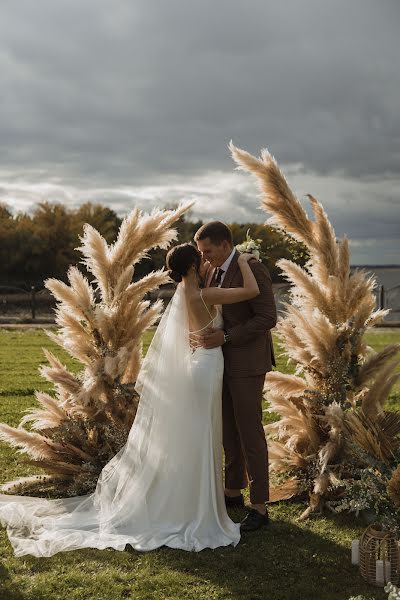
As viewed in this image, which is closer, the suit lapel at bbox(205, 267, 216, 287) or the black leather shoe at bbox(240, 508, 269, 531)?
the black leather shoe at bbox(240, 508, 269, 531)

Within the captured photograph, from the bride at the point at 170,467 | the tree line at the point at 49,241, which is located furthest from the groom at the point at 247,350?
the tree line at the point at 49,241

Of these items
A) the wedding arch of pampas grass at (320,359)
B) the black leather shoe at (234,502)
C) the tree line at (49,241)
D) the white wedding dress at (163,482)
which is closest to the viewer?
the white wedding dress at (163,482)

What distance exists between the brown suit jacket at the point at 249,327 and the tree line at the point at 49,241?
28899 mm

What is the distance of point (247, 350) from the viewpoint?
5.68 m

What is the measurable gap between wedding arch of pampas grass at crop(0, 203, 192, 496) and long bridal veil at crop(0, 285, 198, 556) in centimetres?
41

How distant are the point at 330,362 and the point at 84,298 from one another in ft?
7.83

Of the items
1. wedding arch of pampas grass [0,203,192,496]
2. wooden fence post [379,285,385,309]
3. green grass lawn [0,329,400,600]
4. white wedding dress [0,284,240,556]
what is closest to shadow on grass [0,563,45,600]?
green grass lawn [0,329,400,600]

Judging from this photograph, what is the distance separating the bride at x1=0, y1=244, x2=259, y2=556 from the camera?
528 cm

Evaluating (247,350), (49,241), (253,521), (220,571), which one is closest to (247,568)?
(220,571)

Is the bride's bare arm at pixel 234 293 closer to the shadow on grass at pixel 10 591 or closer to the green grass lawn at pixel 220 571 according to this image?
the green grass lawn at pixel 220 571

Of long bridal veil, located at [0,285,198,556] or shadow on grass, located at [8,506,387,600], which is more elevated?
long bridal veil, located at [0,285,198,556]

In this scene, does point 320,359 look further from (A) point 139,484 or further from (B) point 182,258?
(A) point 139,484

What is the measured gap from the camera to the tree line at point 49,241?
36156 mm

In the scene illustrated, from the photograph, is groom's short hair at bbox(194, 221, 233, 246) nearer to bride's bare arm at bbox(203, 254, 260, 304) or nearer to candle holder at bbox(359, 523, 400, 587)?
bride's bare arm at bbox(203, 254, 260, 304)
